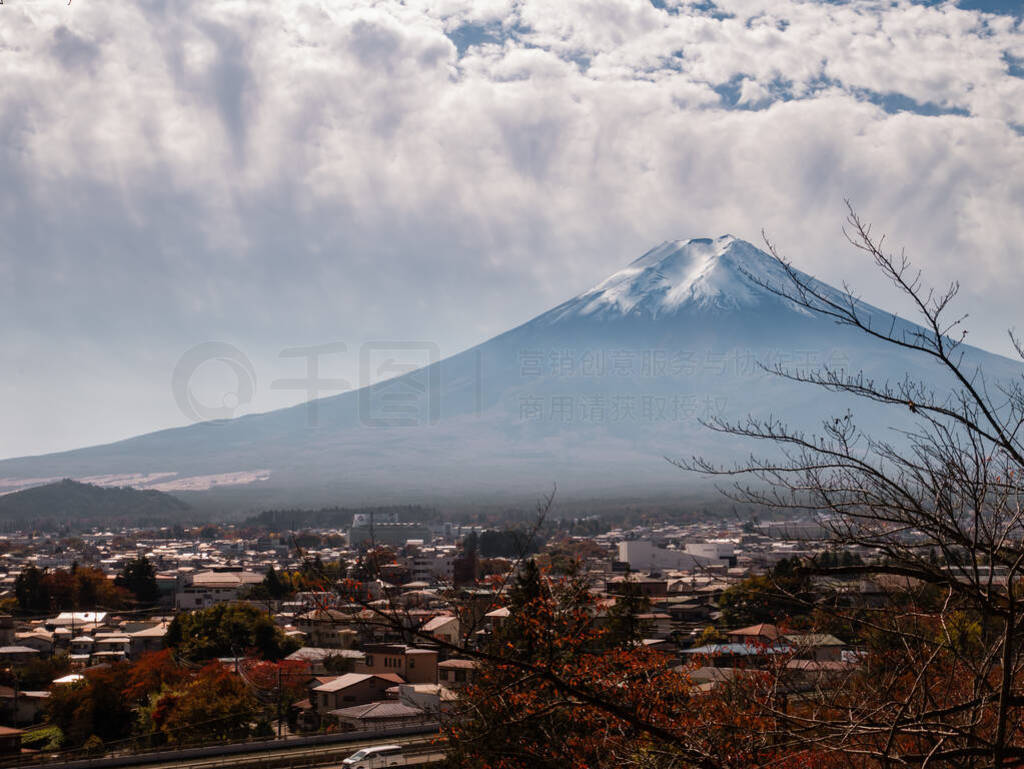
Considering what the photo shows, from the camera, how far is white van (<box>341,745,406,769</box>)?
49.8 feet

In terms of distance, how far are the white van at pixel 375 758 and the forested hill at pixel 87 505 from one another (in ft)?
410

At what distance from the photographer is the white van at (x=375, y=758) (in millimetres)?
15180

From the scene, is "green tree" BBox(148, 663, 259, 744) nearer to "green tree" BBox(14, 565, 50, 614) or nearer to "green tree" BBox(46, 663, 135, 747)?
"green tree" BBox(46, 663, 135, 747)

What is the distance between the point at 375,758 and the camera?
15727 millimetres

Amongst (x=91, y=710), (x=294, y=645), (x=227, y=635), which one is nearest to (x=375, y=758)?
(x=91, y=710)

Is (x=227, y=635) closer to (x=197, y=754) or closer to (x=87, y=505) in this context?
(x=197, y=754)

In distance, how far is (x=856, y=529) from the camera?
3.94 meters

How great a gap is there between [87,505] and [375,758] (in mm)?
142747

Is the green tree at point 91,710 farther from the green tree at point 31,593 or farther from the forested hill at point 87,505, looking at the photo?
the forested hill at point 87,505

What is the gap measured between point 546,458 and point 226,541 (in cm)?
8073

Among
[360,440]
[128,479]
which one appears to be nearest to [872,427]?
[360,440]

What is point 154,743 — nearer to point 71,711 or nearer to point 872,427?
point 71,711

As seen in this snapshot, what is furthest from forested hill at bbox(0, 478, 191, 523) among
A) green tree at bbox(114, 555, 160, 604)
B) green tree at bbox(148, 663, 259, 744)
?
green tree at bbox(148, 663, 259, 744)

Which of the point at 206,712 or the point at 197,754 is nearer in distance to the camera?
the point at 197,754
